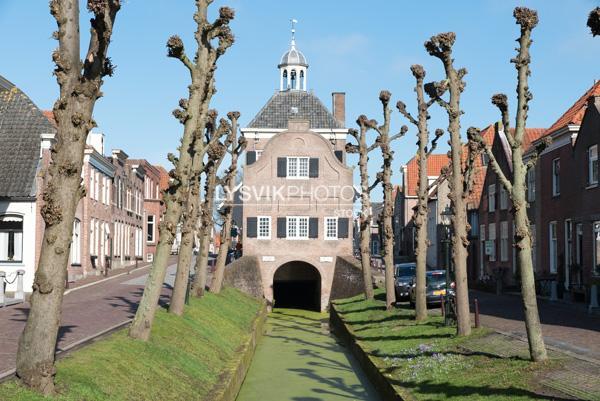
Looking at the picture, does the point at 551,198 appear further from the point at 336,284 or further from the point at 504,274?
the point at 336,284

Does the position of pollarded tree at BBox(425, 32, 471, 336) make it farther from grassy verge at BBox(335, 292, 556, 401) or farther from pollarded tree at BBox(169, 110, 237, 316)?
pollarded tree at BBox(169, 110, 237, 316)

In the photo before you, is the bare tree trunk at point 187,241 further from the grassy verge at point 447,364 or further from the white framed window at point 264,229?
the white framed window at point 264,229

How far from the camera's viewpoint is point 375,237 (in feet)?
365

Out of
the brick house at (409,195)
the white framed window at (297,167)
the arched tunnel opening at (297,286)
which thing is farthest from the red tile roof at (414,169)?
the white framed window at (297,167)

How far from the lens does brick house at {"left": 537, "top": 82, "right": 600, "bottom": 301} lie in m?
31.7

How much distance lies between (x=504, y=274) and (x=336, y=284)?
33.7ft

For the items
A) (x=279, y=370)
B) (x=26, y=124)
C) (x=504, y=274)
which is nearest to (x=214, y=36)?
(x=279, y=370)

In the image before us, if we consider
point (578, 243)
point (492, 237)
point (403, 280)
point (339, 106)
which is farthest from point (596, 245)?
point (339, 106)

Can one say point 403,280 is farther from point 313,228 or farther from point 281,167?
point 281,167

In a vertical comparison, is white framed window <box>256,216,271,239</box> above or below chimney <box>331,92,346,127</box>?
below

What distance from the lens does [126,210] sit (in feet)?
197

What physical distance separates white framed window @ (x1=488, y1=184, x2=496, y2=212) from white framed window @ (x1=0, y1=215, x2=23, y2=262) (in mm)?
25835

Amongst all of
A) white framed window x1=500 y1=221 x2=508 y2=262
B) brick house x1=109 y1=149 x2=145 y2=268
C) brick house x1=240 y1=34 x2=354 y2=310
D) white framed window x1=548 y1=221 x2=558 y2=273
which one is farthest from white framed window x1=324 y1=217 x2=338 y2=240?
white framed window x1=548 y1=221 x2=558 y2=273

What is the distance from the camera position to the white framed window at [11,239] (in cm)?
3634
